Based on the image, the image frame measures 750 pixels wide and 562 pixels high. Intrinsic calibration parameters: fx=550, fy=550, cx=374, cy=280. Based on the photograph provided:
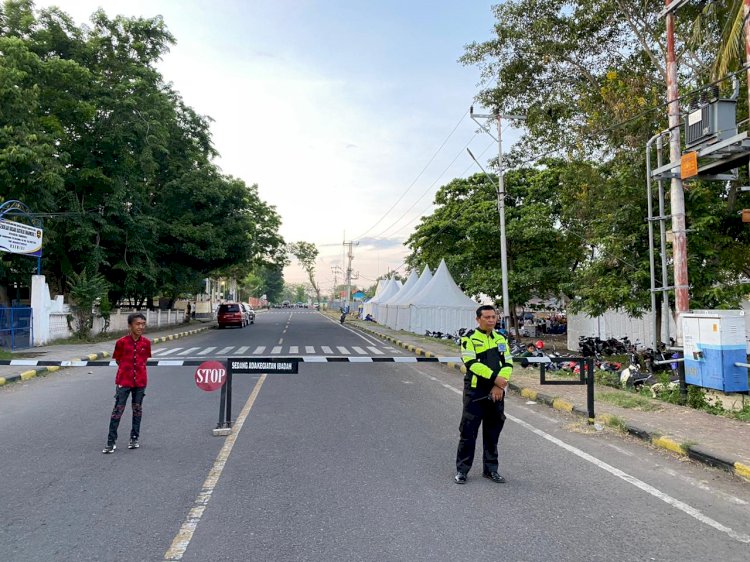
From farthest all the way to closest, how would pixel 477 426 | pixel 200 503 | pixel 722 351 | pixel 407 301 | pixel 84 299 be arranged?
pixel 407 301 → pixel 84 299 → pixel 722 351 → pixel 477 426 → pixel 200 503

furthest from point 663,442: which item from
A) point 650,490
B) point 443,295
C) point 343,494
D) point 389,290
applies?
point 389,290

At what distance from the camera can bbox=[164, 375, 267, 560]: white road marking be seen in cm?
367

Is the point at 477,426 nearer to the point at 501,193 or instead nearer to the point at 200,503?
the point at 200,503

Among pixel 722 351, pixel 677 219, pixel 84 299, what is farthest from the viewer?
pixel 84 299

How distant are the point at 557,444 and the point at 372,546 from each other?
12.2 feet

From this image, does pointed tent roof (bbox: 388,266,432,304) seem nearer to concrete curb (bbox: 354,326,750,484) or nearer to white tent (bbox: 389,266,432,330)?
white tent (bbox: 389,266,432,330)

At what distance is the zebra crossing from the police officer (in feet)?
45.3

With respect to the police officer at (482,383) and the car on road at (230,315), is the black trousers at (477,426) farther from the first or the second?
the car on road at (230,315)

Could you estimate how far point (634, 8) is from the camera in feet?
57.2

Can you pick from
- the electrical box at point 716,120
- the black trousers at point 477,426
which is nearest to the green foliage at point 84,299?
the black trousers at point 477,426

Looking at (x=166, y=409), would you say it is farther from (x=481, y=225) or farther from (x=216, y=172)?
(x=216, y=172)

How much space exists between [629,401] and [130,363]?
7.53 metres

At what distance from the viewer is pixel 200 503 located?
4535mm

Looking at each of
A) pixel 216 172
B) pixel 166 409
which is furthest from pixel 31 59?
pixel 166 409
